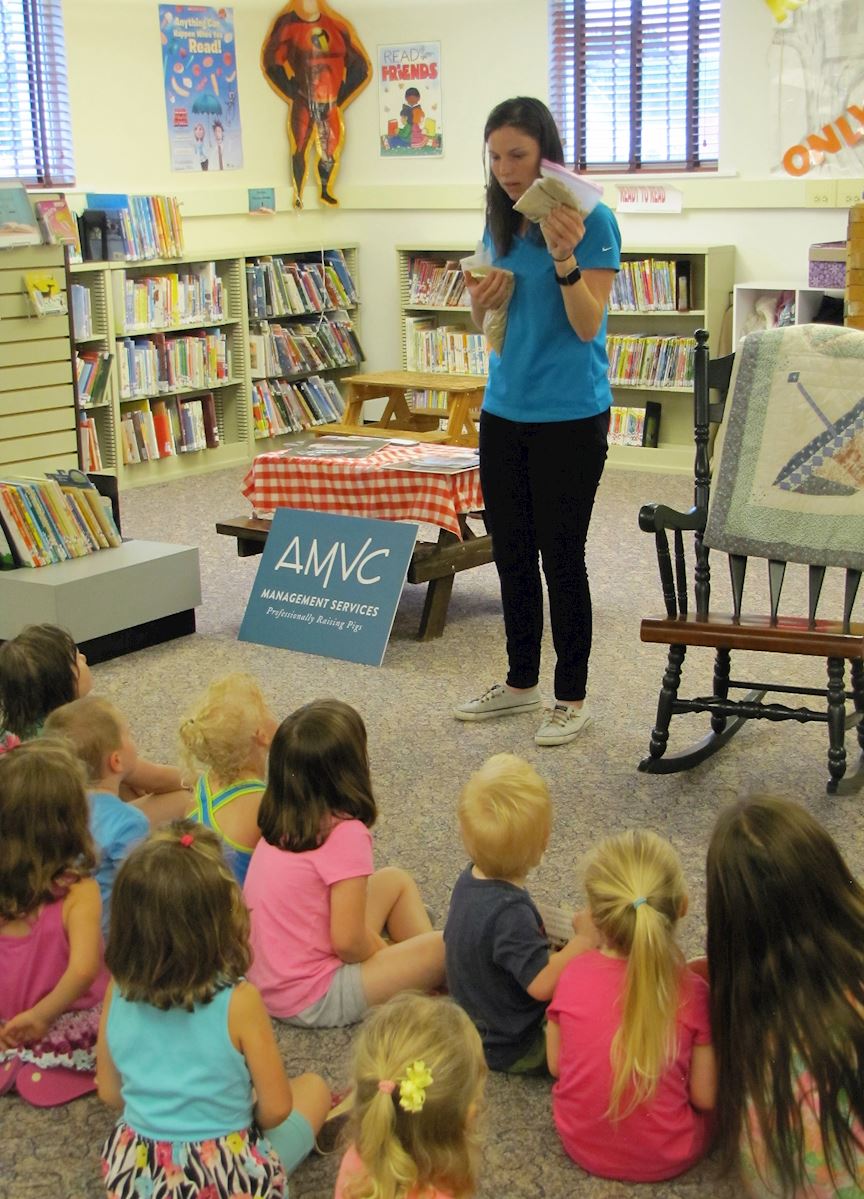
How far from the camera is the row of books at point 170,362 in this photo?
6.75 meters

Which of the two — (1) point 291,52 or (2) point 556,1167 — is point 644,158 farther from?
(2) point 556,1167

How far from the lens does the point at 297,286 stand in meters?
7.69

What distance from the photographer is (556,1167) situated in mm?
1969

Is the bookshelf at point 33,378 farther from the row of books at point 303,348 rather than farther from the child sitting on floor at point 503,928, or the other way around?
the child sitting on floor at point 503,928

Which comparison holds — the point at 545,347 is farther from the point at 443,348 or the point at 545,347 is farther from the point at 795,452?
the point at 443,348

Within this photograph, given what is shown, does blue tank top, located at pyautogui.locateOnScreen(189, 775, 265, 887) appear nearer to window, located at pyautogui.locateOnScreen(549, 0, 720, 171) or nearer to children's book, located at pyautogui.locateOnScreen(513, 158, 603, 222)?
children's book, located at pyautogui.locateOnScreen(513, 158, 603, 222)

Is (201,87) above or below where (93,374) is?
above

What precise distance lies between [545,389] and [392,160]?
501 centimetres

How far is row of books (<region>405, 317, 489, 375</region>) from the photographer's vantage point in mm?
7680

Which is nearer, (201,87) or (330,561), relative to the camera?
(330,561)

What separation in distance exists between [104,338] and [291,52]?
212cm

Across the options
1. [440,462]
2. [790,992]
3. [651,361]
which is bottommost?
[790,992]

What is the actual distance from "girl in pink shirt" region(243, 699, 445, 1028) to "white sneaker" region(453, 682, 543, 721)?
141cm

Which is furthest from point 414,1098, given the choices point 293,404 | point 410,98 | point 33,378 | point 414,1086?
point 410,98
